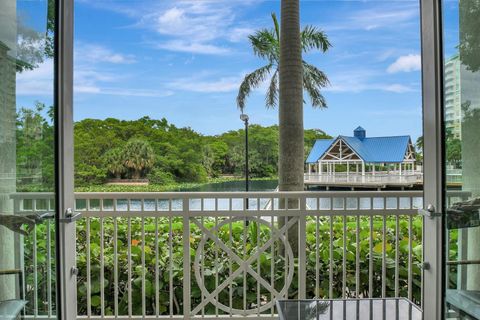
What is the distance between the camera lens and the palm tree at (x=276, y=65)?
561 centimetres

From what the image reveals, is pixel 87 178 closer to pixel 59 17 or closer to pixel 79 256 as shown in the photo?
pixel 79 256

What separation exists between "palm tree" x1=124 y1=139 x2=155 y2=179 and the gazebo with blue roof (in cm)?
293

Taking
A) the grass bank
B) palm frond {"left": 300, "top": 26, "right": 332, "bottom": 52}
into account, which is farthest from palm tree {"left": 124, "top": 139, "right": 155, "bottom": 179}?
palm frond {"left": 300, "top": 26, "right": 332, "bottom": 52}

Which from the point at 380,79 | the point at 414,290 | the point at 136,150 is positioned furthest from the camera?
the point at 380,79

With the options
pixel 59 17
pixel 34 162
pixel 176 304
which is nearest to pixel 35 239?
pixel 34 162

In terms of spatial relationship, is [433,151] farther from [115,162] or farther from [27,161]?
[115,162]

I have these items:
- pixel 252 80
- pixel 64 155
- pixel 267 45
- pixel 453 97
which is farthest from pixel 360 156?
pixel 64 155

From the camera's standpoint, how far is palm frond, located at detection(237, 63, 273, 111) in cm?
580

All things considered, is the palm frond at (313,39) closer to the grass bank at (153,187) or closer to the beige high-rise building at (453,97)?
the grass bank at (153,187)

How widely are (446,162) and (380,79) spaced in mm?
6753

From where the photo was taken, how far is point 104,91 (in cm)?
787

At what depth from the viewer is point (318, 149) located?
5.71 m

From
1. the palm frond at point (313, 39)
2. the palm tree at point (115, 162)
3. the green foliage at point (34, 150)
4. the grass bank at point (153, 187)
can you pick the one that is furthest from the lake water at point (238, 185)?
the green foliage at point (34, 150)

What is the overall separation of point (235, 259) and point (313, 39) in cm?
418
